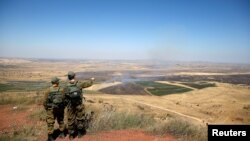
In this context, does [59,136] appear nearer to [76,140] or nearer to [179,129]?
[76,140]

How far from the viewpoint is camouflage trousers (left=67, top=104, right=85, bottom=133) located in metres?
6.37

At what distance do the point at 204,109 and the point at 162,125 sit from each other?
25.2m

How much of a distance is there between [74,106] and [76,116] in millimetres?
321

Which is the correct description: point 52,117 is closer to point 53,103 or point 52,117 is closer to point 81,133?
point 53,103

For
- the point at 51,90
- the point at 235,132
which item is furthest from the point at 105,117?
the point at 235,132

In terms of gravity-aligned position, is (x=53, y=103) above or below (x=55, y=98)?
below

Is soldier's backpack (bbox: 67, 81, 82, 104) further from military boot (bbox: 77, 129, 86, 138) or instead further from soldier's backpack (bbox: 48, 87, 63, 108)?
military boot (bbox: 77, 129, 86, 138)

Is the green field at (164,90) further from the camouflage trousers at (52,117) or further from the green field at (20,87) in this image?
the camouflage trousers at (52,117)

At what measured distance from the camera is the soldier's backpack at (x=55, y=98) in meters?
6.29

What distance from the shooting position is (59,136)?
6484mm

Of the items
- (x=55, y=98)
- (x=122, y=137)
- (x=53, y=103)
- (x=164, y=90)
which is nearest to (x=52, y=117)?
(x=53, y=103)

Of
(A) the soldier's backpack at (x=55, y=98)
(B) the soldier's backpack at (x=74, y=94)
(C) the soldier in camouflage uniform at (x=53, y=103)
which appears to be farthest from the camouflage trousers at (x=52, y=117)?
(B) the soldier's backpack at (x=74, y=94)

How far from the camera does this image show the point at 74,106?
649 cm

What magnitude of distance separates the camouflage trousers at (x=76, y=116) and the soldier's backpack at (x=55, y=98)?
364 mm
